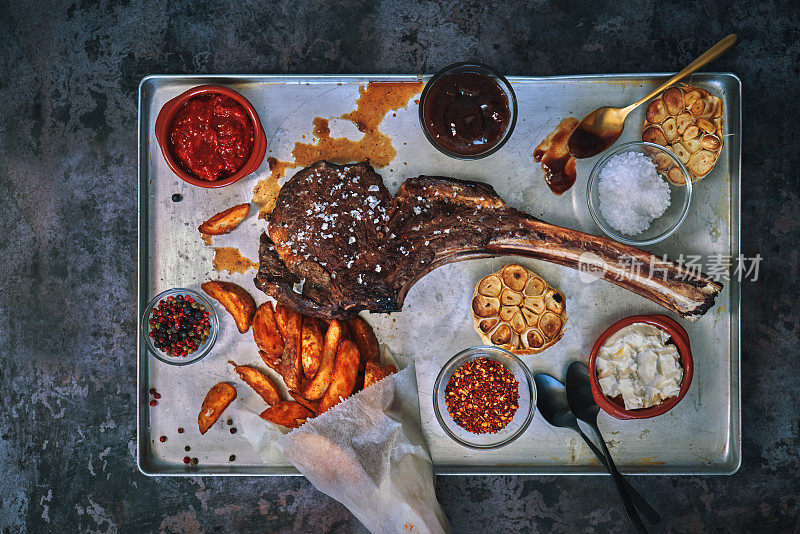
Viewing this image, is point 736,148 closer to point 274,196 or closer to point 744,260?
point 744,260

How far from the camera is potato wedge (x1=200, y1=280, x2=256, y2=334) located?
2.49 meters

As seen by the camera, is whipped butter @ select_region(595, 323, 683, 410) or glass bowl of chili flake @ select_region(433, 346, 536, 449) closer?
whipped butter @ select_region(595, 323, 683, 410)

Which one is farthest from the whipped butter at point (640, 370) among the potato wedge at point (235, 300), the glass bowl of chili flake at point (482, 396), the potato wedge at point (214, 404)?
the potato wedge at point (214, 404)

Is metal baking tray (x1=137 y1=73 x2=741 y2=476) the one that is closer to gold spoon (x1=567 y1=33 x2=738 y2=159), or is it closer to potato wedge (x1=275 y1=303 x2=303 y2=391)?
gold spoon (x1=567 y1=33 x2=738 y2=159)

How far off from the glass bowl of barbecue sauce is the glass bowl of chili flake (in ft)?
3.13

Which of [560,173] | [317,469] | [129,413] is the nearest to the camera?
[317,469]

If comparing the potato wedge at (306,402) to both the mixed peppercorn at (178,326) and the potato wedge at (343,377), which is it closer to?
the potato wedge at (343,377)

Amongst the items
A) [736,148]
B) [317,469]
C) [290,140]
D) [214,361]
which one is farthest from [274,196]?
[736,148]

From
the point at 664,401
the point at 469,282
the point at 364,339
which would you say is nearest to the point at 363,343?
the point at 364,339

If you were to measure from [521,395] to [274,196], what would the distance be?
1548 millimetres

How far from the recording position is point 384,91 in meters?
2.55

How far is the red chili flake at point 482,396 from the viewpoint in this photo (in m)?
2.44

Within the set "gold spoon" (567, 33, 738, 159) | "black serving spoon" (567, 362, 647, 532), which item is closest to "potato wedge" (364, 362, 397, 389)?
"black serving spoon" (567, 362, 647, 532)

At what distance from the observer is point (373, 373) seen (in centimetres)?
238
